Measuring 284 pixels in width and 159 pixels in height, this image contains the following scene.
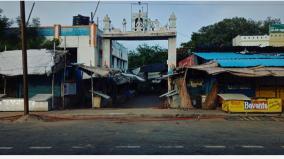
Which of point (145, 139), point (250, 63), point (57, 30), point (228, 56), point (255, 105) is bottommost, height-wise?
point (145, 139)

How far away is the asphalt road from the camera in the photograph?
9547mm

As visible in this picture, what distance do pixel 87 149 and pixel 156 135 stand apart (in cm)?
331

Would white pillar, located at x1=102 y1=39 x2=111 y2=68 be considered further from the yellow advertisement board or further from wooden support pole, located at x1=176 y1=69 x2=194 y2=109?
the yellow advertisement board

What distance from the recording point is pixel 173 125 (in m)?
15.6

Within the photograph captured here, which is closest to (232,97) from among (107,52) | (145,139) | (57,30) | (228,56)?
(228,56)

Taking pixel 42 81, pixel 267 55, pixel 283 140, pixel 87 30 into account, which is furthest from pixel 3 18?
pixel 283 140

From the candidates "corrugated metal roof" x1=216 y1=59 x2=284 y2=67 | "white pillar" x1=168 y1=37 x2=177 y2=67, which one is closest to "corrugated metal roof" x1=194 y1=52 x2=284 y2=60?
"corrugated metal roof" x1=216 y1=59 x2=284 y2=67

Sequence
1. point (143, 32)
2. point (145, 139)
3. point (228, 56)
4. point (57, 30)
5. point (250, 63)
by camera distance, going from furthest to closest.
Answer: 1. point (57, 30)
2. point (143, 32)
3. point (228, 56)
4. point (250, 63)
5. point (145, 139)

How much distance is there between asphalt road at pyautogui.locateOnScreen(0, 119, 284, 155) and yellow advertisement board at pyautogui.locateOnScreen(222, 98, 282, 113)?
3.95 meters

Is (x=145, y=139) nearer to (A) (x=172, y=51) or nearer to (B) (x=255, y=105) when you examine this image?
(B) (x=255, y=105)

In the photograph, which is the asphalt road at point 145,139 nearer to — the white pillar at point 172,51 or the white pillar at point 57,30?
the white pillar at point 172,51

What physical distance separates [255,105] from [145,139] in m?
10.6

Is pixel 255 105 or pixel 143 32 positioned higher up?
pixel 143 32

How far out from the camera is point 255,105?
20.4 meters
